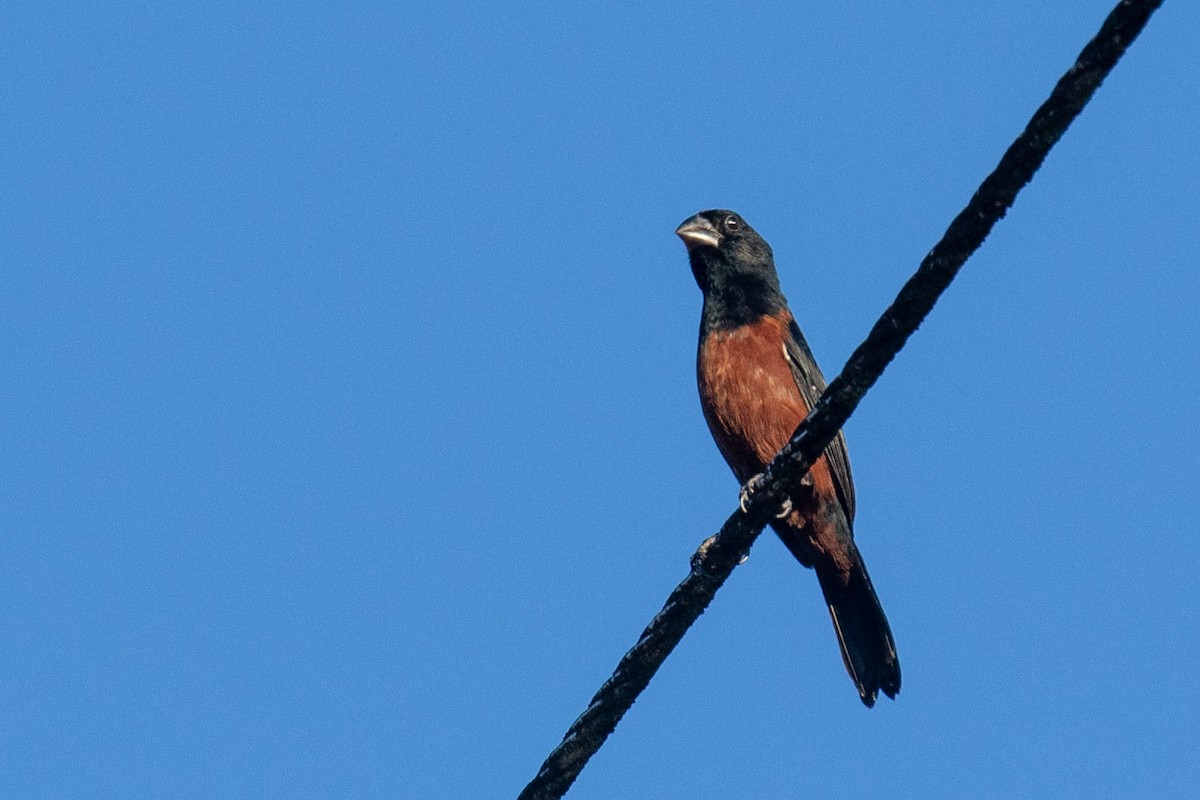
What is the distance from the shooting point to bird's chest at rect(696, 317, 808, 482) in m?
7.81

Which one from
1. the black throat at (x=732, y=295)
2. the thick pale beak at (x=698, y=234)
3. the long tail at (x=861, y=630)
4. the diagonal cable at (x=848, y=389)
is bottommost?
the diagonal cable at (x=848, y=389)

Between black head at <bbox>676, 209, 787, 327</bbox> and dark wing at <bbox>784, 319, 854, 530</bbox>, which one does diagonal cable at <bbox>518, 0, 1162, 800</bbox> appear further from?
black head at <bbox>676, 209, 787, 327</bbox>

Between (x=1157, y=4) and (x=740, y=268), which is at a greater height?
(x=740, y=268)

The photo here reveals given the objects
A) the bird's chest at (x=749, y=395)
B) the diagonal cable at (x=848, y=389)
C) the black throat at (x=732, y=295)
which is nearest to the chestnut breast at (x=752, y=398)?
the bird's chest at (x=749, y=395)

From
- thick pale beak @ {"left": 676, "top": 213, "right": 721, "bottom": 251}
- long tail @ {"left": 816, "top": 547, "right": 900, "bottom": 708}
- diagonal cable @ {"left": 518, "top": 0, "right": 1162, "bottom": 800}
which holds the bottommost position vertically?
diagonal cable @ {"left": 518, "top": 0, "right": 1162, "bottom": 800}

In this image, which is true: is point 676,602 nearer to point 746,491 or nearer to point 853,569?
point 746,491

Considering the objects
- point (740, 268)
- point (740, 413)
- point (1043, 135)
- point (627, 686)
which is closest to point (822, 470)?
point (740, 413)

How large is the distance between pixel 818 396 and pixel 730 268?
1067 millimetres

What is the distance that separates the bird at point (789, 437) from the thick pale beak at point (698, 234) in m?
0.37

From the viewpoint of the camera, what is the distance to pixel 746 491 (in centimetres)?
518

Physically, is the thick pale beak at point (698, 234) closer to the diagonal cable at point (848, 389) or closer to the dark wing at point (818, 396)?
the dark wing at point (818, 396)

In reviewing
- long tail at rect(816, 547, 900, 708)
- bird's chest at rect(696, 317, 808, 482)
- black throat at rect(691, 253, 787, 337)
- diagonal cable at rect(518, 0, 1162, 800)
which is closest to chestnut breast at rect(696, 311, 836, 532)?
bird's chest at rect(696, 317, 808, 482)

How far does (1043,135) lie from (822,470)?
4.34 metres

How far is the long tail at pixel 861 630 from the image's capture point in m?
7.54
